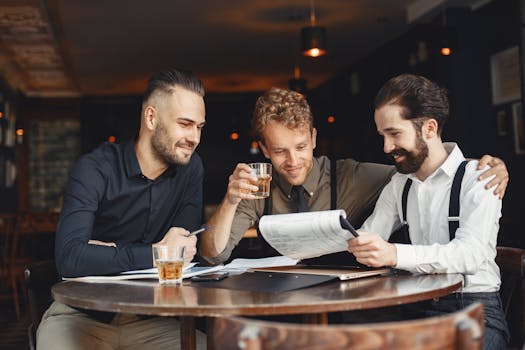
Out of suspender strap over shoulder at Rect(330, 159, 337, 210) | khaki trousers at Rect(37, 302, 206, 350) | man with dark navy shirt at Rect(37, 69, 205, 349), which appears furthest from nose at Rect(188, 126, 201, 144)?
khaki trousers at Rect(37, 302, 206, 350)

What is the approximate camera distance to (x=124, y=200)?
249 cm

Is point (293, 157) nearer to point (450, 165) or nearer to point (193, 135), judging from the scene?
point (193, 135)

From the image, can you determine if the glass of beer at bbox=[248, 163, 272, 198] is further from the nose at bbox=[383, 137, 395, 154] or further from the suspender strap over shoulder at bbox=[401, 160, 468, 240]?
the suspender strap over shoulder at bbox=[401, 160, 468, 240]

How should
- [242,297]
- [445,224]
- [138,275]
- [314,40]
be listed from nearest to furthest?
[242,297], [138,275], [445,224], [314,40]

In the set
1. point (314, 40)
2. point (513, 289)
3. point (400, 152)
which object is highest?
point (314, 40)

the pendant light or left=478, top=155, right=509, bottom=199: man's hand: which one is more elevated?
the pendant light

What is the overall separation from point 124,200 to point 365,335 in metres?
1.54

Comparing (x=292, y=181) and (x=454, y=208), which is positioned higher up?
(x=292, y=181)

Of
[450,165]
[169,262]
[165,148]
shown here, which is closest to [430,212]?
[450,165]

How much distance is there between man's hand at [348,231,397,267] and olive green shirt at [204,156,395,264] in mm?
672

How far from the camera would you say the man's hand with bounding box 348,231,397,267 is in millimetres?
1884

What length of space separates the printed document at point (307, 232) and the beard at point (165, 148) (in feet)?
2.26

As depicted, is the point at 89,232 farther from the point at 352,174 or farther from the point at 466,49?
the point at 466,49

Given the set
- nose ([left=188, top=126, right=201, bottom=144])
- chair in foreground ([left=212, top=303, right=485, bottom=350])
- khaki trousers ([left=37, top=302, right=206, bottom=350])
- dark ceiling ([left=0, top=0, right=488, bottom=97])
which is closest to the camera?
chair in foreground ([left=212, top=303, right=485, bottom=350])
